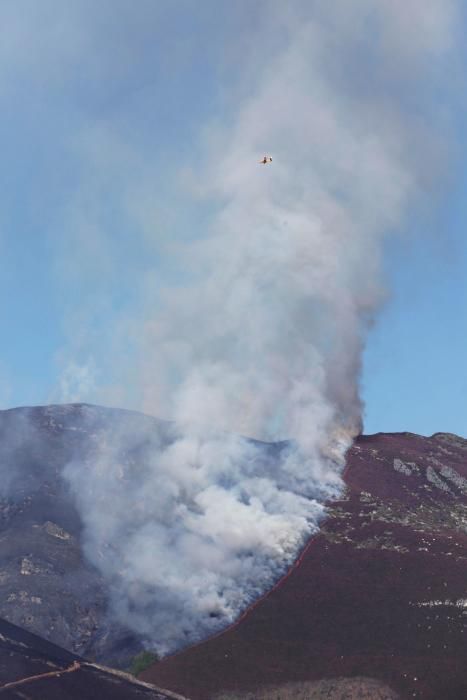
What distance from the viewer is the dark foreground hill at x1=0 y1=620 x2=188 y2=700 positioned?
8256cm

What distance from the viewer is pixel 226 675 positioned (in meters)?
91.6

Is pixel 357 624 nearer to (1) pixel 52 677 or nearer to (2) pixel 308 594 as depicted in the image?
(2) pixel 308 594

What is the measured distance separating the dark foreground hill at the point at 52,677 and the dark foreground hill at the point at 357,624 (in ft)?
16.1

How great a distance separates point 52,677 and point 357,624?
3578 cm

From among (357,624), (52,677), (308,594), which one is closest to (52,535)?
(52,677)

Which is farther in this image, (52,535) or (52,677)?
(52,535)

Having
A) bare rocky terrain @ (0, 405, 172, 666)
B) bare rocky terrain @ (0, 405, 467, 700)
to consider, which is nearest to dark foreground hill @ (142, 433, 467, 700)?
bare rocky terrain @ (0, 405, 467, 700)

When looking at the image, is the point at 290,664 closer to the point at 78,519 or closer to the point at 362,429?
the point at 78,519

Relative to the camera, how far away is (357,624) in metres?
97.2

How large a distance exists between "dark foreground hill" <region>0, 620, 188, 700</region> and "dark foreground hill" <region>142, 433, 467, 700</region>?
193 inches

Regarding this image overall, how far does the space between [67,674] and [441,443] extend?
109 m

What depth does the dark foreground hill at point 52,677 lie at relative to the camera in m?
82.6

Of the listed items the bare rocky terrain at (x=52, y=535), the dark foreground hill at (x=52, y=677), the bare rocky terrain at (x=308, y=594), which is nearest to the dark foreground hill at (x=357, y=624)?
the bare rocky terrain at (x=308, y=594)

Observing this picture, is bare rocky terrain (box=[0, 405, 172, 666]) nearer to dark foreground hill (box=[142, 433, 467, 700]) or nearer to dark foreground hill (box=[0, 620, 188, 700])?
dark foreground hill (box=[0, 620, 188, 700])
